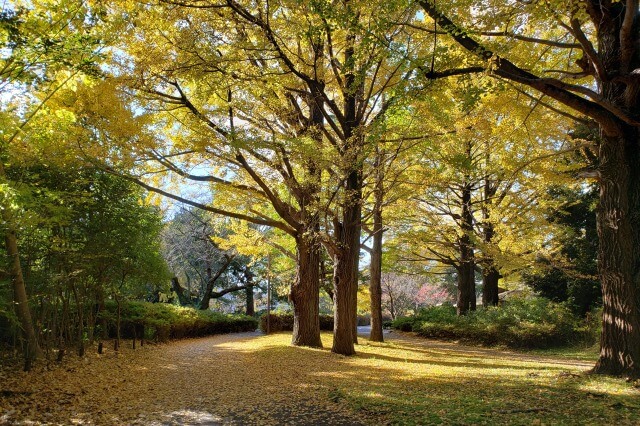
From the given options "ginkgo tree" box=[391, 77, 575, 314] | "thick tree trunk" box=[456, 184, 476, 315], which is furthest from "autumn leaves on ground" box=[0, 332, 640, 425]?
"thick tree trunk" box=[456, 184, 476, 315]

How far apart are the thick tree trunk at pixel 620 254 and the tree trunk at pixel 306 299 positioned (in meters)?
6.43

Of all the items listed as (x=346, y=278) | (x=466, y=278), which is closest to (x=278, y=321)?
(x=466, y=278)

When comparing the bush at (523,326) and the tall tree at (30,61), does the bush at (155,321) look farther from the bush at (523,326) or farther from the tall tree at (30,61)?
the bush at (523,326)

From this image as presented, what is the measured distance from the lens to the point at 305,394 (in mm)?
5723

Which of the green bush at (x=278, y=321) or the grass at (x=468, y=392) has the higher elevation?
the grass at (x=468, y=392)

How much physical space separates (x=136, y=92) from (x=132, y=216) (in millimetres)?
2278

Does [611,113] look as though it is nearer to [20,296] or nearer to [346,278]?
[346,278]

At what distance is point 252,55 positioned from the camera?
22.1 feet

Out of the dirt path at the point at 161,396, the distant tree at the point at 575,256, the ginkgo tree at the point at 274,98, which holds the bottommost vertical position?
the dirt path at the point at 161,396

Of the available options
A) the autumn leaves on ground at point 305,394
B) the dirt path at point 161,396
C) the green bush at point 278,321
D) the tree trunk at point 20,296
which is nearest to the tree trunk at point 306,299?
the autumn leaves on ground at point 305,394

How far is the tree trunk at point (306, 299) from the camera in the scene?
1092 cm

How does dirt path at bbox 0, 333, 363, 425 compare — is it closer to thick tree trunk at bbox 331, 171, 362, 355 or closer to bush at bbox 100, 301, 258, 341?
thick tree trunk at bbox 331, 171, 362, 355

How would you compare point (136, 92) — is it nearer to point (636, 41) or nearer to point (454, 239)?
point (636, 41)

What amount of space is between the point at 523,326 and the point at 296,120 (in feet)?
28.0
